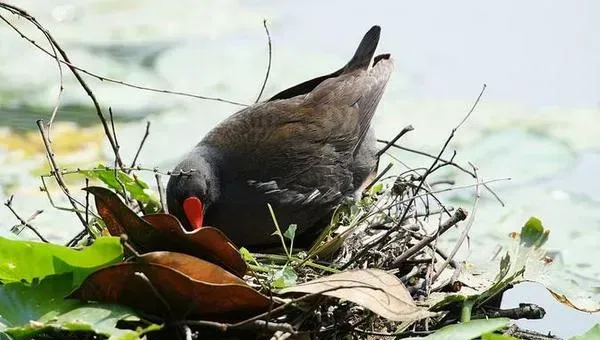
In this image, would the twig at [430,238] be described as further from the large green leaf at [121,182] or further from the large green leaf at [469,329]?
the large green leaf at [121,182]

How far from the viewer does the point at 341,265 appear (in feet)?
8.00

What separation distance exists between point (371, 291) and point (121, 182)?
25.9 inches

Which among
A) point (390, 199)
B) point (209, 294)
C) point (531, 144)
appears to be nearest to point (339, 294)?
point (209, 294)

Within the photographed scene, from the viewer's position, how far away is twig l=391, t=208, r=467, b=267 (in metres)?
2.35

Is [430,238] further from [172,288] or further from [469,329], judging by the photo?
[172,288]

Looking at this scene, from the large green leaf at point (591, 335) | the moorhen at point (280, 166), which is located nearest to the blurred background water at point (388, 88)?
the moorhen at point (280, 166)

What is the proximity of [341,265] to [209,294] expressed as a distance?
0.46 m

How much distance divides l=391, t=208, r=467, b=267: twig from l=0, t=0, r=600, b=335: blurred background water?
83cm

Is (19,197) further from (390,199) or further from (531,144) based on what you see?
(531,144)

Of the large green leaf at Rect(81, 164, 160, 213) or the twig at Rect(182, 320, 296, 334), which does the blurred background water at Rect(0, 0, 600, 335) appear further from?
the twig at Rect(182, 320, 296, 334)

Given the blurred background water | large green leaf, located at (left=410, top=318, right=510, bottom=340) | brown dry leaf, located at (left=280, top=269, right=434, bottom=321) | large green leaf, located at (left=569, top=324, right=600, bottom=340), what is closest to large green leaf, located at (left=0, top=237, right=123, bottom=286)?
brown dry leaf, located at (left=280, top=269, right=434, bottom=321)

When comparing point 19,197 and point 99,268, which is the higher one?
point 99,268

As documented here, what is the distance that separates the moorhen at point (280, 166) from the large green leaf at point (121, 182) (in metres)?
0.14

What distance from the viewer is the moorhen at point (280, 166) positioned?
275 cm
